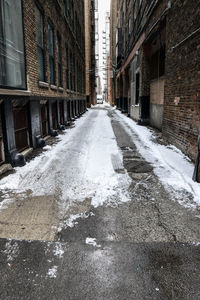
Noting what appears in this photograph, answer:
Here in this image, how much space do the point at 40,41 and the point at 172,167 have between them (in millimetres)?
6682

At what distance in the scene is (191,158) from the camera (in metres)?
5.23

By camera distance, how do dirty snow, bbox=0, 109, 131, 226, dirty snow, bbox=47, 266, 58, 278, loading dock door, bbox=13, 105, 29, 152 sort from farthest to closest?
loading dock door, bbox=13, 105, 29, 152, dirty snow, bbox=0, 109, 131, 226, dirty snow, bbox=47, 266, 58, 278

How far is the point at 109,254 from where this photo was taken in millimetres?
2197

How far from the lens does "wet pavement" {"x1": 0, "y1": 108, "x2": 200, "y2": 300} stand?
5.84 feet

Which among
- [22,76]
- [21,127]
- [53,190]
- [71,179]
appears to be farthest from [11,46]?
[53,190]

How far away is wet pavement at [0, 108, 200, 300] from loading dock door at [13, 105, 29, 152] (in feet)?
9.15

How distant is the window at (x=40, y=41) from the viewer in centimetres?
755

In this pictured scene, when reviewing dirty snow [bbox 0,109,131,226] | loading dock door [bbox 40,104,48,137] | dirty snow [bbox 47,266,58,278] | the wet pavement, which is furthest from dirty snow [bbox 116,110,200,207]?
loading dock door [bbox 40,104,48,137]

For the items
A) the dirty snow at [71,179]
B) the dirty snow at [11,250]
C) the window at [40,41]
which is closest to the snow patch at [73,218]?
the dirty snow at [71,179]

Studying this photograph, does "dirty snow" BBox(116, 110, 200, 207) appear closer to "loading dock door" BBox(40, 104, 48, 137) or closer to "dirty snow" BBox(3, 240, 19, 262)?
"dirty snow" BBox(3, 240, 19, 262)

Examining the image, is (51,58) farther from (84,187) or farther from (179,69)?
(84,187)

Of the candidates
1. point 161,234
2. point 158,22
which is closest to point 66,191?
point 161,234

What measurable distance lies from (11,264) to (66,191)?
171 centimetres

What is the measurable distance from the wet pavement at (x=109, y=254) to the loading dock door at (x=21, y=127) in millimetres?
2789
